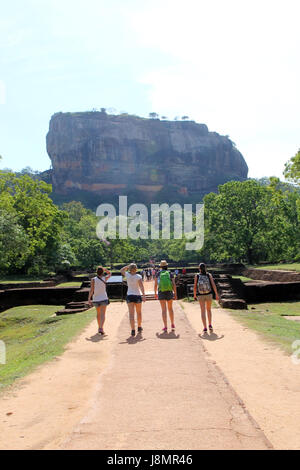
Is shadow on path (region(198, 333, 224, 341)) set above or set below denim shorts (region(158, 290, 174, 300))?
below

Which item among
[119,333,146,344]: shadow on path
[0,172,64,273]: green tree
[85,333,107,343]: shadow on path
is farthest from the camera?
[0,172,64,273]: green tree

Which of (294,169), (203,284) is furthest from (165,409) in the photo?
(294,169)

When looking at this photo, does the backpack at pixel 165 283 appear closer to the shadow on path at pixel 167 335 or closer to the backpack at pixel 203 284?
the backpack at pixel 203 284

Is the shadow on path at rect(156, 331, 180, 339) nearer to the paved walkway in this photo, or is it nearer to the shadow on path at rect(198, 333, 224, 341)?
the shadow on path at rect(198, 333, 224, 341)

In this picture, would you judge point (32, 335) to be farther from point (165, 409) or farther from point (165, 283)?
point (165, 409)

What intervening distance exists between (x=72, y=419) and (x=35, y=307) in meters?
16.3

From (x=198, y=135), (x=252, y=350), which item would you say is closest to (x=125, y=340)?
(x=252, y=350)

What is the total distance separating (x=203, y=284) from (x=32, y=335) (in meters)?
6.80

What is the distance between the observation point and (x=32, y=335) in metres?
13.4

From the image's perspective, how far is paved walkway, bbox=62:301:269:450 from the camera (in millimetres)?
3512

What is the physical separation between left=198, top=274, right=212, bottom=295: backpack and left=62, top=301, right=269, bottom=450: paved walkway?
2.40 meters

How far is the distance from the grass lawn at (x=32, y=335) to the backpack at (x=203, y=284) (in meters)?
3.29

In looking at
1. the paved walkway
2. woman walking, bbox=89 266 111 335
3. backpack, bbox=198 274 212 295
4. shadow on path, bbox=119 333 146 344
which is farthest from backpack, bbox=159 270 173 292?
the paved walkway

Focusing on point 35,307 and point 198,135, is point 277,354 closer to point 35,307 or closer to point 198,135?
point 35,307
